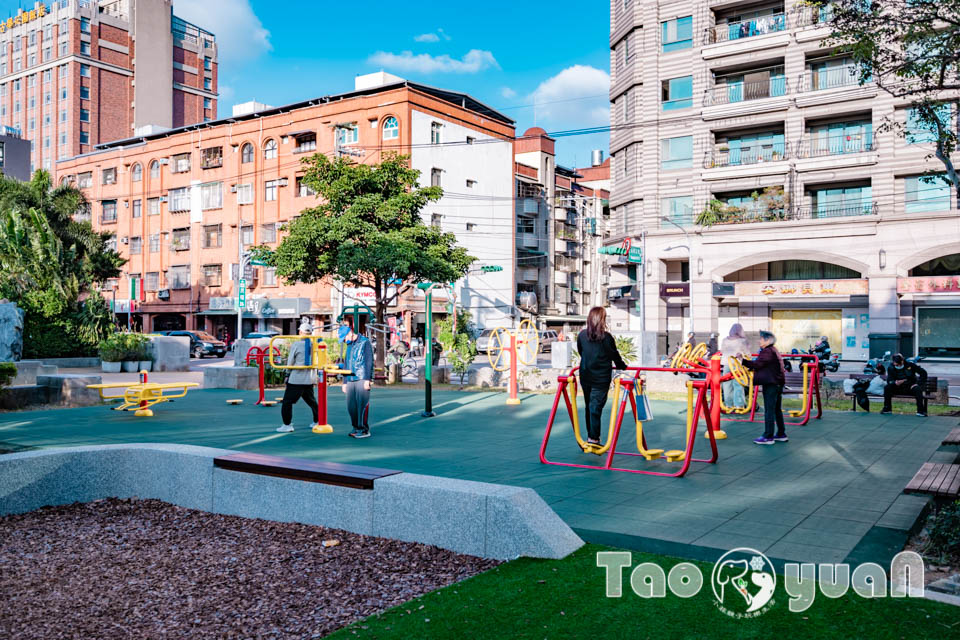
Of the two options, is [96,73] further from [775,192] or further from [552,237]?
[775,192]

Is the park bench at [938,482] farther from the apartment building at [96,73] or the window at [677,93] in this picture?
the apartment building at [96,73]

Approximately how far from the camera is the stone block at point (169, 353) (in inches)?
1061

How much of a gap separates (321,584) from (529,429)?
819 cm

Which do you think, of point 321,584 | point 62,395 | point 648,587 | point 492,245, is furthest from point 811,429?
point 492,245

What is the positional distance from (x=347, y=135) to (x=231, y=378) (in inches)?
1287

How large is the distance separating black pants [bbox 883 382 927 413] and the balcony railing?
21.8 m

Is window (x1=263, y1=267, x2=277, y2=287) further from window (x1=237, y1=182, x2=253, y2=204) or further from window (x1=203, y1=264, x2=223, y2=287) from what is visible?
window (x1=237, y1=182, x2=253, y2=204)

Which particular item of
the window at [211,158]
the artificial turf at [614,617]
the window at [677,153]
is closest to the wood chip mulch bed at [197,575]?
the artificial turf at [614,617]

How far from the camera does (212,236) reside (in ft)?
190

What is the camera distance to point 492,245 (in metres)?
55.0

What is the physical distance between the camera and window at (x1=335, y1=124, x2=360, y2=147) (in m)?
50.0

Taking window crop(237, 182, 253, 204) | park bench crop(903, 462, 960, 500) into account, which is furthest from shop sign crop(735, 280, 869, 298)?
window crop(237, 182, 253, 204)

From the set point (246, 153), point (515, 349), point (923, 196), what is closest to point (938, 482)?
point (515, 349)

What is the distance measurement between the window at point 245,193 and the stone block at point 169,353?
29501 mm
